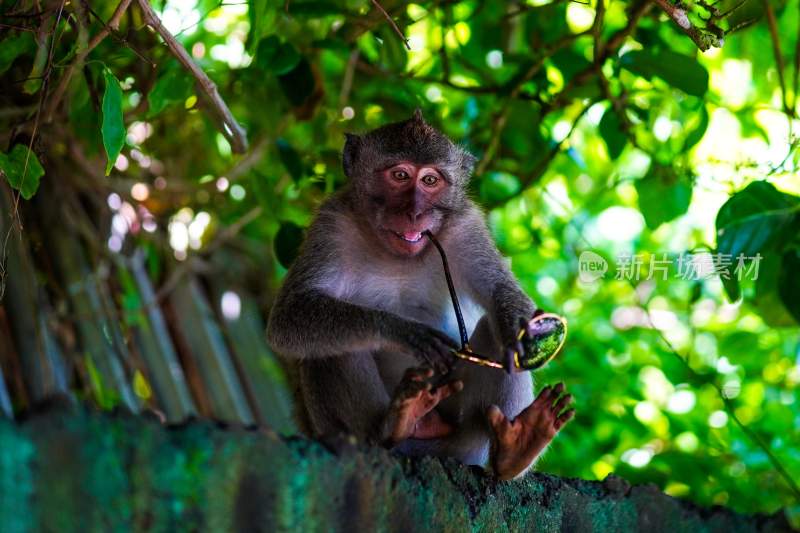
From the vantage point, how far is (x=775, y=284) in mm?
4223

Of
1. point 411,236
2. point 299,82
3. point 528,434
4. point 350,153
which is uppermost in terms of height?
point 299,82

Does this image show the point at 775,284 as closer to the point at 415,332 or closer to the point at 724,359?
the point at 724,359

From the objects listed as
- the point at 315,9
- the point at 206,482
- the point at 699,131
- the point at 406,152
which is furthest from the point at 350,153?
the point at 206,482

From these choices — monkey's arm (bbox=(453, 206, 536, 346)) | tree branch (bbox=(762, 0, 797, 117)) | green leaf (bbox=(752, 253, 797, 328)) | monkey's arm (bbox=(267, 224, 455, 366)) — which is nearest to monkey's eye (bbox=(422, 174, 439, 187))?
monkey's arm (bbox=(453, 206, 536, 346))

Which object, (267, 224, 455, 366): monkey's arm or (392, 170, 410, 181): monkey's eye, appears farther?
(392, 170, 410, 181): monkey's eye

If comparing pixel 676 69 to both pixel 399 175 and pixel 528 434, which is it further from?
pixel 528 434

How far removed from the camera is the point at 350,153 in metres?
4.36

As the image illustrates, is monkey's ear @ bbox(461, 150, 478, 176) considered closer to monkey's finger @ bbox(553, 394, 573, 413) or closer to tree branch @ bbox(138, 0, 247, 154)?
tree branch @ bbox(138, 0, 247, 154)

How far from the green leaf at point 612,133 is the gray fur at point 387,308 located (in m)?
0.79

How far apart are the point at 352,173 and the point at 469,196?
0.54 meters

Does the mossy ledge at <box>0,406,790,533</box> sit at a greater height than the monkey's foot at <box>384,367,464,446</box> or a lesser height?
greater

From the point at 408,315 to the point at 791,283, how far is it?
152 cm

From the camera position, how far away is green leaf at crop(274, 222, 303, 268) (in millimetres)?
4605

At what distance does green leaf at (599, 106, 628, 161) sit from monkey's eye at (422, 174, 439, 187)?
1039 mm
